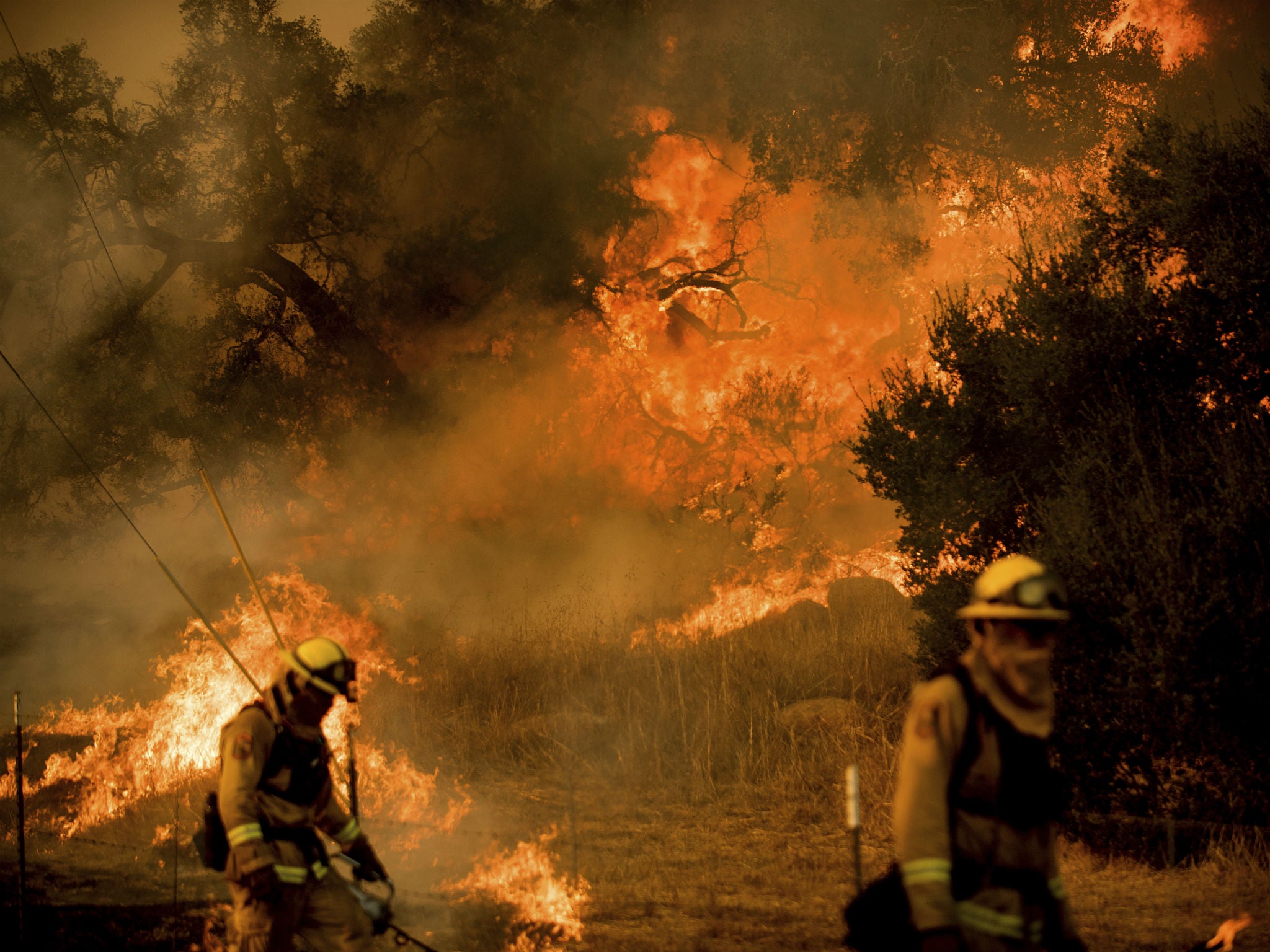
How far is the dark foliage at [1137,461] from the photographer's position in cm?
614

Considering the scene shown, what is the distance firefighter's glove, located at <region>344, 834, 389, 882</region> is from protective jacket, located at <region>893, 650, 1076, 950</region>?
264 centimetres

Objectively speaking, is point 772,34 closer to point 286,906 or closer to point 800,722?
point 800,722

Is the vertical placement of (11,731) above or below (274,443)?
below

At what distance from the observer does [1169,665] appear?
20.0 ft

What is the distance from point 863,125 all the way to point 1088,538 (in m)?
9.36

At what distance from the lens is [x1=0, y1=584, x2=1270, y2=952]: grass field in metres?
5.79

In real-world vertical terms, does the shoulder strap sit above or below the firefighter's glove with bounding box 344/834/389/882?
above

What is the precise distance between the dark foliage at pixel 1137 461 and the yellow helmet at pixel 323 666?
198 inches

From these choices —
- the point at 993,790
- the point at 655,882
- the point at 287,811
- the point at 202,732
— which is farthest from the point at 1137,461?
the point at 202,732

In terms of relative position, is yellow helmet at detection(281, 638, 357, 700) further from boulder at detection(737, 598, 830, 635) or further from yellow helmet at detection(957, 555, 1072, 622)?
boulder at detection(737, 598, 830, 635)

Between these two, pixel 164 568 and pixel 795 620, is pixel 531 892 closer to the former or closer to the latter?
pixel 164 568

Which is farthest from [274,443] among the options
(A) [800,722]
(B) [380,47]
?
(A) [800,722]

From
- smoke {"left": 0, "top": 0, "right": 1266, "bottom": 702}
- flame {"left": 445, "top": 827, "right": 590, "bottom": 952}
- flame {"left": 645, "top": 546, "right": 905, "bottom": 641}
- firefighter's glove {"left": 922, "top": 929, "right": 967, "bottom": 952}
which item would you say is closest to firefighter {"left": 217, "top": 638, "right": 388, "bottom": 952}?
flame {"left": 445, "top": 827, "right": 590, "bottom": 952}

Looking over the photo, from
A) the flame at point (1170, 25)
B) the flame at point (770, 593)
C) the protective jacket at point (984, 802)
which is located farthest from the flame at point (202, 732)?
the flame at point (1170, 25)
